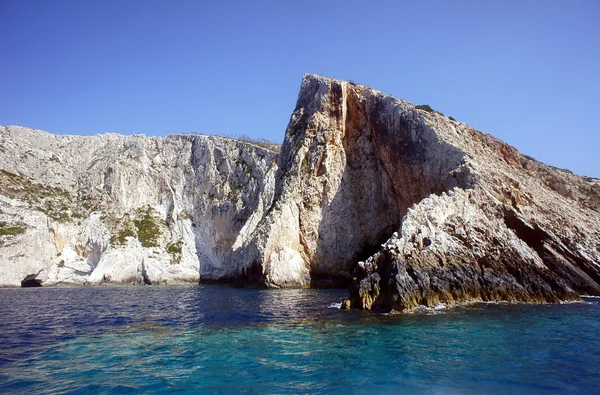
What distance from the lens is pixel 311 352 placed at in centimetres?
1168

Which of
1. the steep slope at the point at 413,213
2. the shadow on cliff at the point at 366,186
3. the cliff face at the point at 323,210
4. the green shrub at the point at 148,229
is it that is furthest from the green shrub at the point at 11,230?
the shadow on cliff at the point at 366,186

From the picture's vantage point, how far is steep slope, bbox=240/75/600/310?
20844mm

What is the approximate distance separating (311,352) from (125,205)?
5596cm

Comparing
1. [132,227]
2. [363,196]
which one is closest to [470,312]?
[363,196]

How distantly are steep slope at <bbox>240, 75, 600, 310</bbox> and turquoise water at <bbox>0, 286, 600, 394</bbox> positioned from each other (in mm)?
2538

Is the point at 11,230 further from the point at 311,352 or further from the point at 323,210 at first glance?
the point at 311,352

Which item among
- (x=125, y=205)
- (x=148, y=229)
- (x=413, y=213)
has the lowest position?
(x=413, y=213)

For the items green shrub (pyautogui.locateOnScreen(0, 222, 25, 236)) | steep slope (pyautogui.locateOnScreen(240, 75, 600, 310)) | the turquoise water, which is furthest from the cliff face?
the turquoise water

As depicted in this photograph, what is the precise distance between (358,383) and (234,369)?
329 centimetres

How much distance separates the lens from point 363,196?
4197cm

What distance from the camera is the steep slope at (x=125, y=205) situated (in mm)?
48906

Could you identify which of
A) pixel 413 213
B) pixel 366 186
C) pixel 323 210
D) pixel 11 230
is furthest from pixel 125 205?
pixel 413 213

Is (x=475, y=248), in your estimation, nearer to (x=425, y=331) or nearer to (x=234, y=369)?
(x=425, y=331)

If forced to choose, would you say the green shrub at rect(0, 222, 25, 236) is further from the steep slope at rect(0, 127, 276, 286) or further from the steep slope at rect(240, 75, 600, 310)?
the steep slope at rect(240, 75, 600, 310)
